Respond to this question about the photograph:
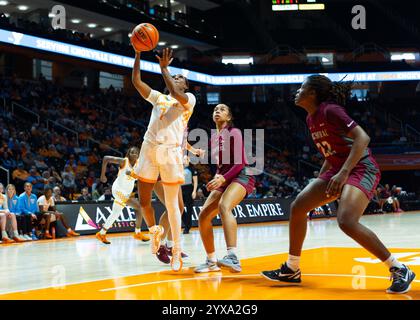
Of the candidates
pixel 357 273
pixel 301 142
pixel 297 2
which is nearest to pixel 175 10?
pixel 297 2

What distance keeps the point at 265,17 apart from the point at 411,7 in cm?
1099


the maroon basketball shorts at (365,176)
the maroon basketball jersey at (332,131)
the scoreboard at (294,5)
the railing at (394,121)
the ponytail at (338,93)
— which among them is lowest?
the maroon basketball shorts at (365,176)

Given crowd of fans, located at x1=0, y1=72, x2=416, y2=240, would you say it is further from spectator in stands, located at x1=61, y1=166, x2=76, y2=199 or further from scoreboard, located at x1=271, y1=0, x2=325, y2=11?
scoreboard, located at x1=271, y1=0, x2=325, y2=11

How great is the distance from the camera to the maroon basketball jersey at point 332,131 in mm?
5348

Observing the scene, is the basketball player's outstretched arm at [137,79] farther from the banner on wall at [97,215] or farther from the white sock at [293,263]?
the banner on wall at [97,215]

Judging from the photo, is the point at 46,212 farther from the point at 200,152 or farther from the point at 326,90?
the point at 326,90

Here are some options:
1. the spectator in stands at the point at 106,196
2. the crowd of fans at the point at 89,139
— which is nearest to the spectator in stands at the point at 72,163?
the crowd of fans at the point at 89,139

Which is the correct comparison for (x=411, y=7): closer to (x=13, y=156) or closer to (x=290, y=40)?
(x=290, y=40)

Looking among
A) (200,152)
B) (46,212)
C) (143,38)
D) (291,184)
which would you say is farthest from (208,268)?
(291,184)

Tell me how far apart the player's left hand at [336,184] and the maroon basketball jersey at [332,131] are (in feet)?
Result: 1.22

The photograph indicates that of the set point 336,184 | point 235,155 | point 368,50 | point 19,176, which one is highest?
point 368,50

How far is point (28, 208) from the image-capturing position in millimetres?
13484

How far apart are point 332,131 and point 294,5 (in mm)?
29275

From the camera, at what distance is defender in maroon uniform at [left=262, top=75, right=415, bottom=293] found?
5184 millimetres
